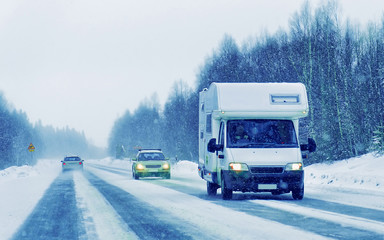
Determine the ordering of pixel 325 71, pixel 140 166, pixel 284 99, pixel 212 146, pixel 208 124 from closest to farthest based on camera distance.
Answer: pixel 212 146 < pixel 284 99 < pixel 208 124 < pixel 140 166 < pixel 325 71

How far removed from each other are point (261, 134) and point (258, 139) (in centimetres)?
17

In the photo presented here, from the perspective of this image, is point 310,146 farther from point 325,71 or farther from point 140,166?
point 325,71

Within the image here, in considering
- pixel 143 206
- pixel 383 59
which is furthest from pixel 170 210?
pixel 383 59

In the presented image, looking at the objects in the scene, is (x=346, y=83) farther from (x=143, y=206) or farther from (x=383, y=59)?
(x=143, y=206)

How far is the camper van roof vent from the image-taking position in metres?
14.7

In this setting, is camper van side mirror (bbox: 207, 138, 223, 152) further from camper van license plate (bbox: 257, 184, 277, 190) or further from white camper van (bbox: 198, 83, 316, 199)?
camper van license plate (bbox: 257, 184, 277, 190)

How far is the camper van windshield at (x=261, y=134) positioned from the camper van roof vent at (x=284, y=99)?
22.6 inches

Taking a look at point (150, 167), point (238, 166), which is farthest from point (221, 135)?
point (150, 167)

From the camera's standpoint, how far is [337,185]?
63.6 ft

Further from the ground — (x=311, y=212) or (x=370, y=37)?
(x=370, y=37)

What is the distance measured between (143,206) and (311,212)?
159 inches

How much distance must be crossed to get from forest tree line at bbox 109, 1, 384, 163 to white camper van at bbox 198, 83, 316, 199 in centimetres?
1068

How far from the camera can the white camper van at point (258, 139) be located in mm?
14070

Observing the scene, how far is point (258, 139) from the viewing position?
14.6 metres
